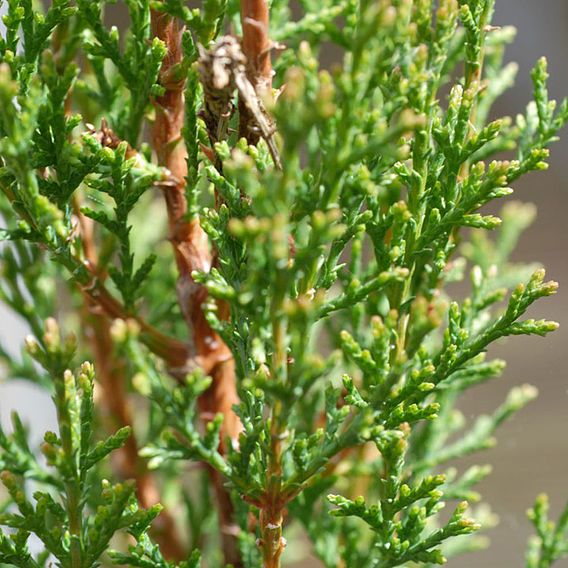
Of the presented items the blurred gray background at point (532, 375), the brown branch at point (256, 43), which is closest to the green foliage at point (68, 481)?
the brown branch at point (256, 43)

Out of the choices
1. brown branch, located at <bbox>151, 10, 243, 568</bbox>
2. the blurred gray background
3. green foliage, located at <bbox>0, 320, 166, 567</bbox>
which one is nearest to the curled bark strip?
brown branch, located at <bbox>151, 10, 243, 568</bbox>

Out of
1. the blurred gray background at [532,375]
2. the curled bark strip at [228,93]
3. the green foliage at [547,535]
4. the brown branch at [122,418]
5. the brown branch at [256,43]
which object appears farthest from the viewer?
the blurred gray background at [532,375]

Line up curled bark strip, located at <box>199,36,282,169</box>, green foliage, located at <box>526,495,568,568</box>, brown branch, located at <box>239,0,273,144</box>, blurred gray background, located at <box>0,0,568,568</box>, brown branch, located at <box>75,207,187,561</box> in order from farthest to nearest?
blurred gray background, located at <box>0,0,568,568</box>
brown branch, located at <box>75,207,187,561</box>
green foliage, located at <box>526,495,568,568</box>
brown branch, located at <box>239,0,273,144</box>
curled bark strip, located at <box>199,36,282,169</box>

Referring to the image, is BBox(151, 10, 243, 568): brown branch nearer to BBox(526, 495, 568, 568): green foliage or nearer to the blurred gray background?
BBox(526, 495, 568, 568): green foliage

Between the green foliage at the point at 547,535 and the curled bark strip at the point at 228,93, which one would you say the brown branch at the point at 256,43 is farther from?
the green foliage at the point at 547,535

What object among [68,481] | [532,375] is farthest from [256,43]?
[532,375]

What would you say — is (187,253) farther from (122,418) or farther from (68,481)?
(122,418)

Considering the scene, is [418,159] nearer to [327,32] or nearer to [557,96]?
[327,32]
